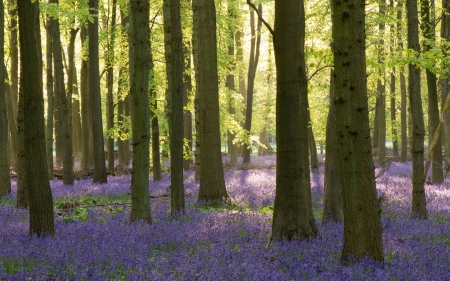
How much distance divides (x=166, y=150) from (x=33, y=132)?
13.9m

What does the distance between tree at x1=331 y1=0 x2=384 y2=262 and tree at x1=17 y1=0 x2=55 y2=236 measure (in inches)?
192

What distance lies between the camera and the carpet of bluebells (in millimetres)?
5566

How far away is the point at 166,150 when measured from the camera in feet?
71.1

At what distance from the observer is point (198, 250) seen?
7.02m

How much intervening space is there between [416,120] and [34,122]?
8.05 m

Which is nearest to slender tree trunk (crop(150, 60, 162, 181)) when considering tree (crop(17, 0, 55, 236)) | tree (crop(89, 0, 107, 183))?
tree (crop(89, 0, 107, 183))

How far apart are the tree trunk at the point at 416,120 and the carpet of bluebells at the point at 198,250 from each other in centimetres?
50

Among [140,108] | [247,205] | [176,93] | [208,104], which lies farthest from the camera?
[208,104]

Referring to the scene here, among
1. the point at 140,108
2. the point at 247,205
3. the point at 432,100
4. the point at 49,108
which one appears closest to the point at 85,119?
the point at 49,108

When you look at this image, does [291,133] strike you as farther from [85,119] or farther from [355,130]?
[85,119]

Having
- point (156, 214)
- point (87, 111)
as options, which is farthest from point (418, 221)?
point (87, 111)

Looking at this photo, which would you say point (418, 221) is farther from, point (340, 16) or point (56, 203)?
point (56, 203)

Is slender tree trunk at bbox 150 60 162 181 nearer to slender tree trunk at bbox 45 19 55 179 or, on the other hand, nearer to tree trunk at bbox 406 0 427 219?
slender tree trunk at bbox 45 19 55 179

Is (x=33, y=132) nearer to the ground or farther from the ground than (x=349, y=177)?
farther from the ground
